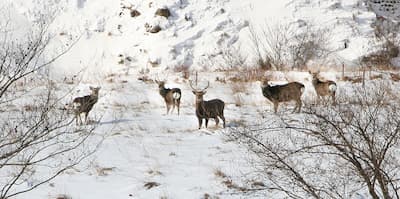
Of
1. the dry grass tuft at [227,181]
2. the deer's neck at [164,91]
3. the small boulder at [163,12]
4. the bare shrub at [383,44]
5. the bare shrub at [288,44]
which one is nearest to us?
the dry grass tuft at [227,181]

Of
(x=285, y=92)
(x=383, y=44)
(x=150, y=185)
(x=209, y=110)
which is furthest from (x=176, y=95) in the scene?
(x=383, y=44)

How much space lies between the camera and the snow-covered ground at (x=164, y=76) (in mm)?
8266

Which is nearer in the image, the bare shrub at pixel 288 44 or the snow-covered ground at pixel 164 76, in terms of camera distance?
the snow-covered ground at pixel 164 76

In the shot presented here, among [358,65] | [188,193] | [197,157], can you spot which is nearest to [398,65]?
[358,65]

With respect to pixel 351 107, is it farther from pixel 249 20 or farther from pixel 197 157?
pixel 249 20

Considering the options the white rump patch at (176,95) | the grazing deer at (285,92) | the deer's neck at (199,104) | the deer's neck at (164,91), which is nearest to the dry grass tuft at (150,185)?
the deer's neck at (199,104)

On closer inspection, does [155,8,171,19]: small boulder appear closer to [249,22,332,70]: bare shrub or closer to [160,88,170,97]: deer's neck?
[249,22,332,70]: bare shrub

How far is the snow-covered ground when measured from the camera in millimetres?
8266

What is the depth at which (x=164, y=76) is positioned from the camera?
20.3 meters

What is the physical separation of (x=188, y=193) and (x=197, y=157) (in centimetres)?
171

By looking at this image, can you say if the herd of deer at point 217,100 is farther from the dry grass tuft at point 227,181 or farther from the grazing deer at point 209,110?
the dry grass tuft at point 227,181

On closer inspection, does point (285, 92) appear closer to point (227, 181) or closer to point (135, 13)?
point (227, 181)

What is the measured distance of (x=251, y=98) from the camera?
15.3 meters

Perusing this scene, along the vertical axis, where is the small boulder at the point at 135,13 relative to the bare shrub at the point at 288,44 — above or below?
above
